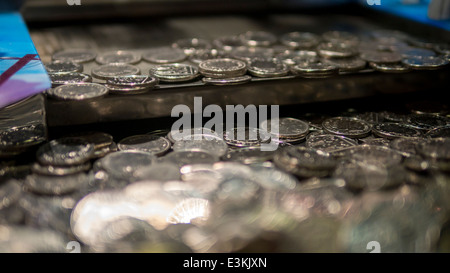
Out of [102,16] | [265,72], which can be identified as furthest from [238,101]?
[102,16]

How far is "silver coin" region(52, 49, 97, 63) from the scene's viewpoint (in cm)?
180

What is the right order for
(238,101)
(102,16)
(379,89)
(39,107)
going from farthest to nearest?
(102,16) < (379,89) < (238,101) < (39,107)

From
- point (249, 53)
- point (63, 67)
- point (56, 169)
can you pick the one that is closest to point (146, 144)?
point (56, 169)

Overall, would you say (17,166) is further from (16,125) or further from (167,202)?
(167,202)

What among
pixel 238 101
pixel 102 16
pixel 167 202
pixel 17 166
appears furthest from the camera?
pixel 102 16

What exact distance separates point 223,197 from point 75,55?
116 cm

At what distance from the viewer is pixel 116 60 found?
5.94 feet

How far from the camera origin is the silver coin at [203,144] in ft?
4.31

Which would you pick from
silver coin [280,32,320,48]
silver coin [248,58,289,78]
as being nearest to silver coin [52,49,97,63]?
silver coin [248,58,289,78]

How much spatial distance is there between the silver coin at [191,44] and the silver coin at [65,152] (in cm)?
86

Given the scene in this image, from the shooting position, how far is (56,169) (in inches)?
45.4

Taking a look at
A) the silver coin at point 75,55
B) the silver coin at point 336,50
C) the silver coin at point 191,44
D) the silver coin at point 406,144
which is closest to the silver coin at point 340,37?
the silver coin at point 336,50
